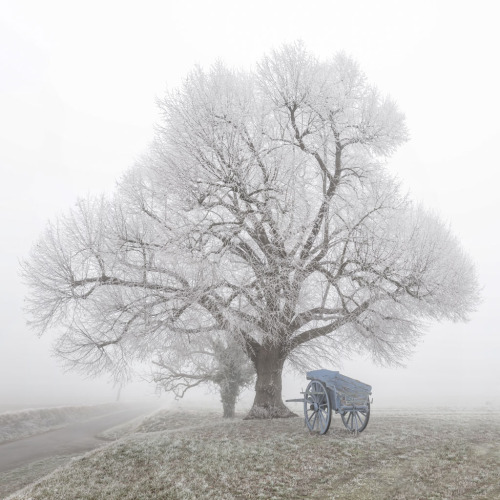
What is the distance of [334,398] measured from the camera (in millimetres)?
12453

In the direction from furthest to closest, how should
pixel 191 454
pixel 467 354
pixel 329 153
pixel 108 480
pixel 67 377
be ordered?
1. pixel 467 354
2. pixel 67 377
3. pixel 329 153
4. pixel 191 454
5. pixel 108 480

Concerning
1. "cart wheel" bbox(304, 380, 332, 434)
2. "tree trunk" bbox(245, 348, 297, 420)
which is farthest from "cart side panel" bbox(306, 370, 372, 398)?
"tree trunk" bbox(245, 348, 297, 420)

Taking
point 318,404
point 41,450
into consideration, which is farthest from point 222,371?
point 318,404

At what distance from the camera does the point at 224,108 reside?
1380cm

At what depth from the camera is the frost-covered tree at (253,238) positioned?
45.8 feet

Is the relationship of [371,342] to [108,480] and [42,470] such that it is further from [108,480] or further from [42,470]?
[42,470]

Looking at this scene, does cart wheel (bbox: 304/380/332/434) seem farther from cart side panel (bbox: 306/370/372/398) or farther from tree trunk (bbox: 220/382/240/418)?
tree trunk (bbox: 220/382/240/418)

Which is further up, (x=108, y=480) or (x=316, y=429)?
(x=316, y=429)

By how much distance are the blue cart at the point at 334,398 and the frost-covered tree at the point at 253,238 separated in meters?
2.56

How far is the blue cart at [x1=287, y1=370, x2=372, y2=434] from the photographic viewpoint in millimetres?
12438

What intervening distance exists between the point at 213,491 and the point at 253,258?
358 inches

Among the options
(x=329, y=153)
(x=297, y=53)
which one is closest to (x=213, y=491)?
(x=329, y=153)

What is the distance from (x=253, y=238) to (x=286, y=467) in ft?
29.3

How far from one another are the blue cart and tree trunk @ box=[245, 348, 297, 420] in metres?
3.45
